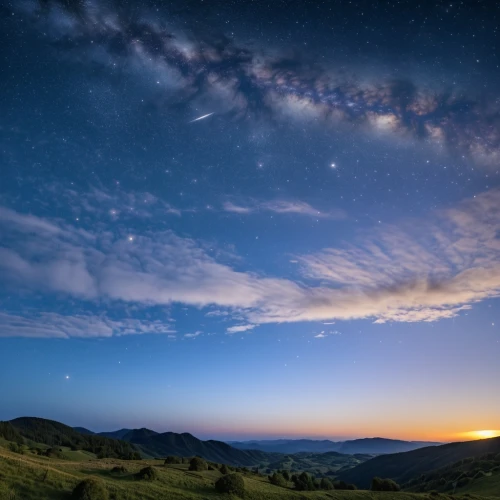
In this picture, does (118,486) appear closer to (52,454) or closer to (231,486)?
(231,486)

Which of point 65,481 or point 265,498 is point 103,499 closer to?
point 65,481

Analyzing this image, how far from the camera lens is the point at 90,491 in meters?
27.4

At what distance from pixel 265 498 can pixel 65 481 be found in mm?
20276

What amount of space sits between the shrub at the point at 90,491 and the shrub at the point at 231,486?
13.5 m

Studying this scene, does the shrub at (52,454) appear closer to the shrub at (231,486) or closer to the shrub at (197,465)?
the shrub at (197,465)

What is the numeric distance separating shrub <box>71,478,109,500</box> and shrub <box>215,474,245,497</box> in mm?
13507

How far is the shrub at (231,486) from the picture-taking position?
3734cm

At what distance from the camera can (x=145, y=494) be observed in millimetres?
31531

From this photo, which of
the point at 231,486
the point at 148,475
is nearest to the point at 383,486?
the point at 231,486

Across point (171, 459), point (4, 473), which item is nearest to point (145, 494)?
point (4, 473)

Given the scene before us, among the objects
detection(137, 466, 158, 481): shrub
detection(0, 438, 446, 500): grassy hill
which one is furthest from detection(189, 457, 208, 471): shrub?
detection(137, 466, 158, 481): shrub

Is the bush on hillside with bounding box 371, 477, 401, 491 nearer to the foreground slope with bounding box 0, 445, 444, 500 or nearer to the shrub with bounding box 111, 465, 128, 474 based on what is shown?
the foreground slope with bounding box 0, 445, 444, 500

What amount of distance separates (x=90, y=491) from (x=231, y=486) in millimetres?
15986

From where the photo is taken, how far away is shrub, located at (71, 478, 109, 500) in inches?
1057
